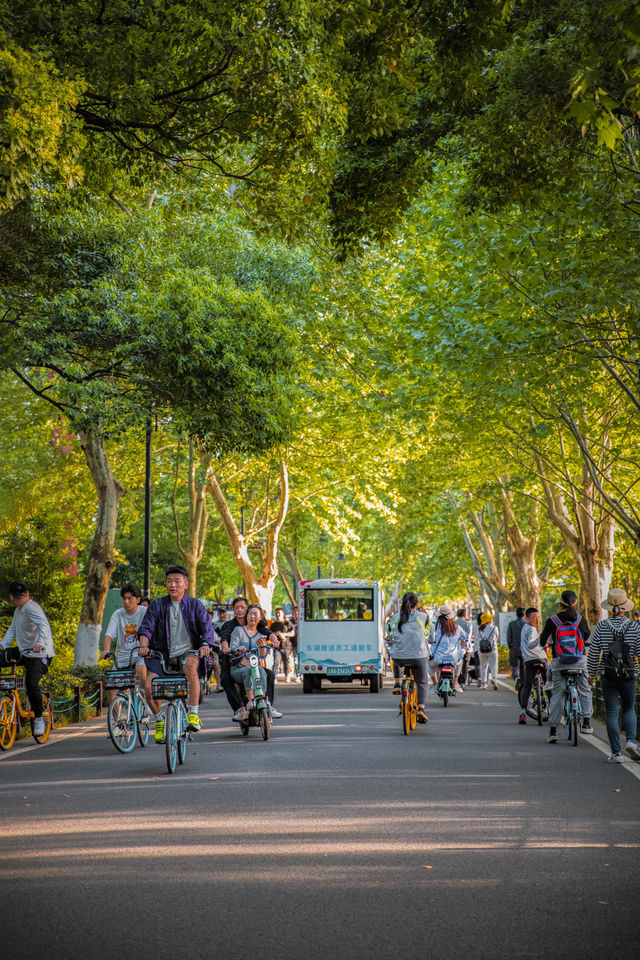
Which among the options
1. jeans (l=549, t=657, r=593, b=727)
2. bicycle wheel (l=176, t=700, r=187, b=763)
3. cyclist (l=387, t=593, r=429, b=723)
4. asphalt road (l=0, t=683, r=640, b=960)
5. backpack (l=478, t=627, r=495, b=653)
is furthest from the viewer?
backpack (l=478, t=627, r=495, b=653)

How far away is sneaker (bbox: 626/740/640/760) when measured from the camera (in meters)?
12.6

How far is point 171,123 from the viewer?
40.0 ft

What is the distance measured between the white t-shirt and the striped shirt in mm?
5177

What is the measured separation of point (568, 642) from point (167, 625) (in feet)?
17.1

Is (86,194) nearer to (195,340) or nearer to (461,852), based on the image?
(195,340)

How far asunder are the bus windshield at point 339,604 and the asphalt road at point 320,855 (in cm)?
1718

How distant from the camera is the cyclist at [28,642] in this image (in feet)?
45.5

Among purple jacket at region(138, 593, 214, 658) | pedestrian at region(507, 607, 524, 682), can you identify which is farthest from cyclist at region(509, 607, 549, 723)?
purple jacket at region(138, 593, 214, 658)

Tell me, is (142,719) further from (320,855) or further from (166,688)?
(320,855)

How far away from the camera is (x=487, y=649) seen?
Result: 29.6m

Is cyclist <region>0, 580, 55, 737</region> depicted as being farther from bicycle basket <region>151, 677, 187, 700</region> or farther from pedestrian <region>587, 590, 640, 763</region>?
pedestrian <region>587, 590, 640, 763</region>

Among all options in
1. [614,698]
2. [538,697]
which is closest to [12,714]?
[614,698]

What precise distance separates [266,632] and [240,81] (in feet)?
24.9

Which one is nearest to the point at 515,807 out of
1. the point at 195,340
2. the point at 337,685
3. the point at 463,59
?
the point at 463,59
